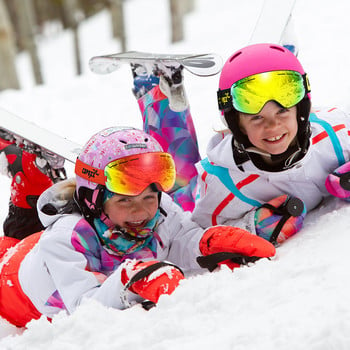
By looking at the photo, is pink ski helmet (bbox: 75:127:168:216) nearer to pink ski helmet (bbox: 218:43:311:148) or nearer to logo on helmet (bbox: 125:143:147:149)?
logo on helmet (bbox: 125:143:147:149)

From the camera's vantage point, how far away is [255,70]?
2896mm

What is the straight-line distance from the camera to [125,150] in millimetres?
2855

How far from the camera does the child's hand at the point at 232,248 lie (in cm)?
260

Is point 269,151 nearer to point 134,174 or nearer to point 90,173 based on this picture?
point 134,174

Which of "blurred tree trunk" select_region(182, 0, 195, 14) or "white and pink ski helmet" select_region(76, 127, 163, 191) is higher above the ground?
"white and pink ski helmet" select_region(76, 127, 163, 191)

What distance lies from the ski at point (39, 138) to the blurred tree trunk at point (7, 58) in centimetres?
788

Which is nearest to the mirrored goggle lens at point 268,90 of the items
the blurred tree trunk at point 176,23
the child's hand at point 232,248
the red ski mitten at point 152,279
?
the child's hand at point 232,248

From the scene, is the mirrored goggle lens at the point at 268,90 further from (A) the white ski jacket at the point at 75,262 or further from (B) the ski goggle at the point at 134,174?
(A) the white ski jacket at the point at 75,262

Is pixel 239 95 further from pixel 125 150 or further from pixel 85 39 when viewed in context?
pixel 85 39

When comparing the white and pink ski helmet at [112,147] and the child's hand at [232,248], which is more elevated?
the white and pink ski helmet at [112,147]

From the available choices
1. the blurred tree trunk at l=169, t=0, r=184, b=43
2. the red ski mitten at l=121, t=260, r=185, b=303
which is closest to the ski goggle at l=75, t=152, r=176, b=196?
the red ski mitten at l=121, t=260, r=185, b=303

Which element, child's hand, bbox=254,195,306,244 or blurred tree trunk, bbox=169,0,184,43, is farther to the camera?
blurred tree trunk, bbox=169,0,184,43

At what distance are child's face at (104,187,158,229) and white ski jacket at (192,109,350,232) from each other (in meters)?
0.50

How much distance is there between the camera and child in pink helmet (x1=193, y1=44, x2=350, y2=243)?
114 inches
